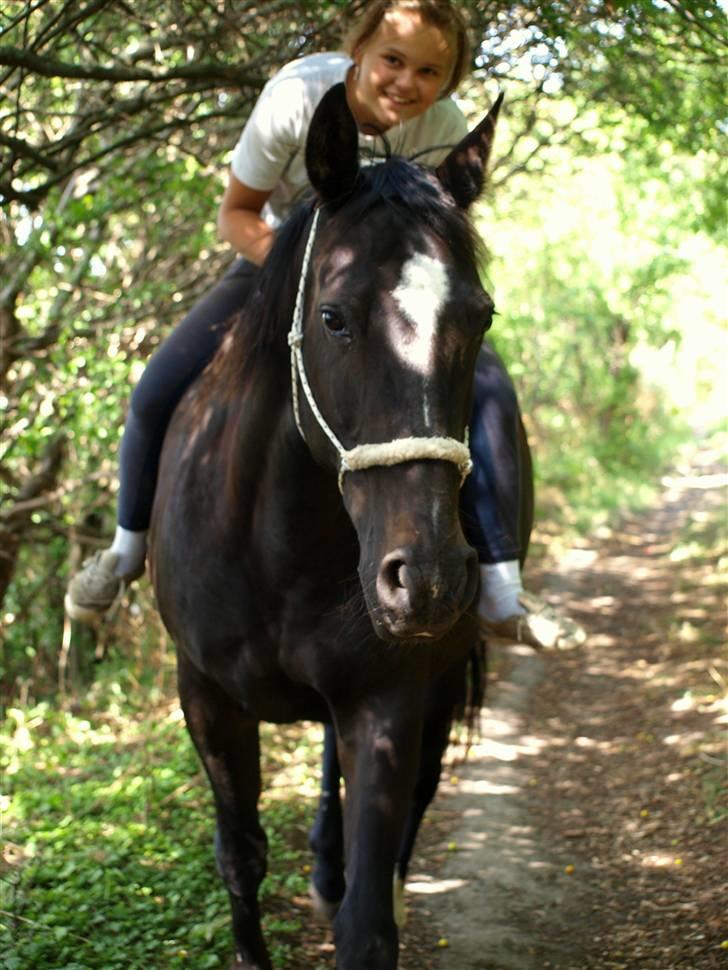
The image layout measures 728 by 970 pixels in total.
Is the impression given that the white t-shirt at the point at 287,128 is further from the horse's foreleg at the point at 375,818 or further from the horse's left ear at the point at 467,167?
the horse's foreleg at the point at 375,818

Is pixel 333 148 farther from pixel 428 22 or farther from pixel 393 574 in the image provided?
pixel 393 574

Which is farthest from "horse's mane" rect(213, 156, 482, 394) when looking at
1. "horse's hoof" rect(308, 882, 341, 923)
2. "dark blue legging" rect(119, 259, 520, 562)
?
"horse's hoof" rect(308, 882, 341, 923)

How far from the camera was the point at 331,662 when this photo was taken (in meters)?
3.24

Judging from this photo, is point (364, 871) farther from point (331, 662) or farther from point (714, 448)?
point (714, 448)

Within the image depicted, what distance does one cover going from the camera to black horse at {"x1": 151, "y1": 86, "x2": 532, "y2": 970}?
2488mm

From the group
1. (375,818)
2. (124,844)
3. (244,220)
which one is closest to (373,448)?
(375,818)

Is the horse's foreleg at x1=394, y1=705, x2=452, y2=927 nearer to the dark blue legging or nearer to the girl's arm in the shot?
the dark blue legging

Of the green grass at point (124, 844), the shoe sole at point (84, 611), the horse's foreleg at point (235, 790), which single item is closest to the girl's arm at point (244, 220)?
the horse's foreleg at point (235, 790)

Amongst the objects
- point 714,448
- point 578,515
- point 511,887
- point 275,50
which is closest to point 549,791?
point 511,887

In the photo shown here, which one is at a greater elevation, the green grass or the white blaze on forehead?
the white blaze on forehead

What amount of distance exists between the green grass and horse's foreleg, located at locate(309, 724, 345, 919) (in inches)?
6.4

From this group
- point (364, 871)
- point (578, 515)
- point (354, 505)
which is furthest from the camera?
point (578, 515)

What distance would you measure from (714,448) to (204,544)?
111 ft

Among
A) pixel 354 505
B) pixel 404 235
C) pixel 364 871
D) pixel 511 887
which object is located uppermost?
pixel 404 235
